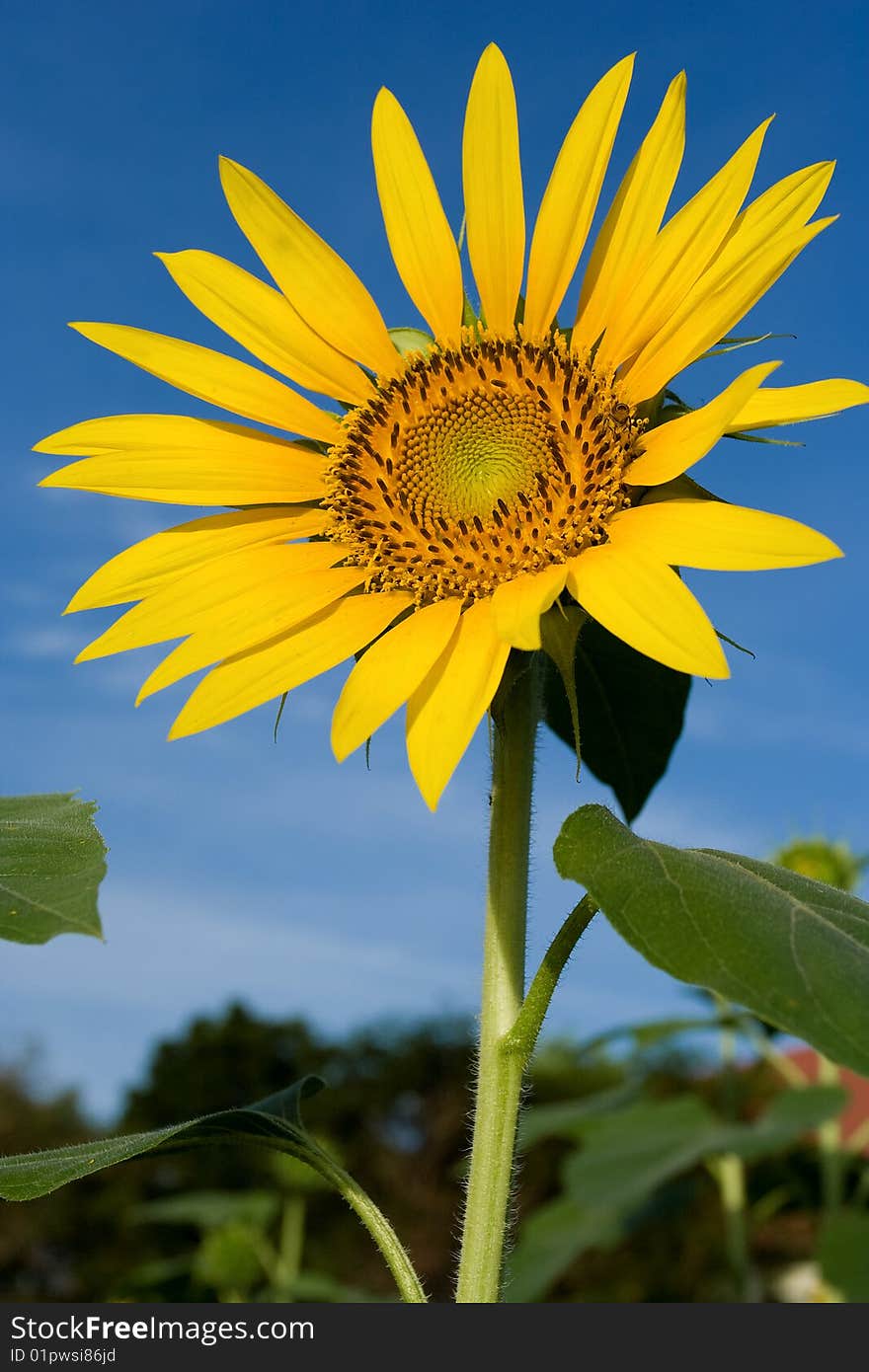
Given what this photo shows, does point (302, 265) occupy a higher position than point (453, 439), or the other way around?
point (302, 265)

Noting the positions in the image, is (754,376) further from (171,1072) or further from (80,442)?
(171,1072)

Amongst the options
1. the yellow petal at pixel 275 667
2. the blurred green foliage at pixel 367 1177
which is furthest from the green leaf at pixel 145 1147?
the blurred green foliage at pixel 367 1177

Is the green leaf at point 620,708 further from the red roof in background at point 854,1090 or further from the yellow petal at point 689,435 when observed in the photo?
the red roof in background at point 854,1090

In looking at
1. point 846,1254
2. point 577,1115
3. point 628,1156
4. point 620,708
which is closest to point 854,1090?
point 577,1115

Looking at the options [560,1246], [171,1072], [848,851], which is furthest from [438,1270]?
[848,851]

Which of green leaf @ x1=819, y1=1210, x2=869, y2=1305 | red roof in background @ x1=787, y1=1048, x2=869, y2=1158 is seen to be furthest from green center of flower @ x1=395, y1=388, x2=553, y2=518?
red roof in background @ x1=787, y1=1048, x2=869, y2=1158

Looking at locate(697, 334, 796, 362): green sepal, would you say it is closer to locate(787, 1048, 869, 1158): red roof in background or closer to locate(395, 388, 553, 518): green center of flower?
locate(395, 388, 553, 518): green center of flower

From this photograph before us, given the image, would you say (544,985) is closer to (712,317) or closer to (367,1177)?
(712,317)
